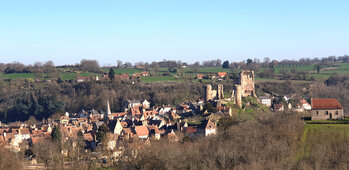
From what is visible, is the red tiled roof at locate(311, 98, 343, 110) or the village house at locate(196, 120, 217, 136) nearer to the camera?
the red tiled roof at locate(311, 98, 343, 110)

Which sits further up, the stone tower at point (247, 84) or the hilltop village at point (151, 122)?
the stone tower at point (247, 84)

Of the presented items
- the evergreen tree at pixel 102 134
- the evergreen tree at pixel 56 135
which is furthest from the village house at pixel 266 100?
the evergreen tree at pixel 56 135

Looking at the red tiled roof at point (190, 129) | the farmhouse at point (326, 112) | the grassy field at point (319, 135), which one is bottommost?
the red tiled roof at point (190, 129)

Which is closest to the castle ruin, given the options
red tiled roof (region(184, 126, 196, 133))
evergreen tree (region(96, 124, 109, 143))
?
red tiled roof (region(184, 126, 196, 133))

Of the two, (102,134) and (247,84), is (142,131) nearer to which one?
(102,134)

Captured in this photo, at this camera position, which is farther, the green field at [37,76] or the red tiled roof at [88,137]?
the green field at [37,76]

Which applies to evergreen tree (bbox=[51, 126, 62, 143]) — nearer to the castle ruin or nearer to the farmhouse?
the castle ruin

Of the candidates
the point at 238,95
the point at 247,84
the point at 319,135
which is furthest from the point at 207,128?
the point at 247,84

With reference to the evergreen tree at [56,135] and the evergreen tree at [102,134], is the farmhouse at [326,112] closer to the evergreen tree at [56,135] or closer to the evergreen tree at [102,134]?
the evergreen tree at [102,134]

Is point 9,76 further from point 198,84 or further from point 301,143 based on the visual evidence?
point 301,143
